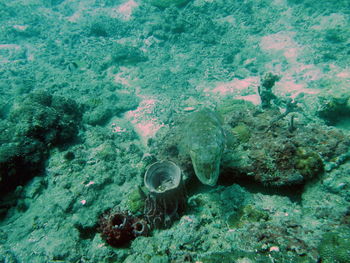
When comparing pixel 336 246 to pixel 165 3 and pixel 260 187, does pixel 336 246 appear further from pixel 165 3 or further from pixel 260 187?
pixel 165 3

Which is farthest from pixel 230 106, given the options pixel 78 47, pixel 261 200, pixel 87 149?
pixel 78 47

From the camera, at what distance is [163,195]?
323cm

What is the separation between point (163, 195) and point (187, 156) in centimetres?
114

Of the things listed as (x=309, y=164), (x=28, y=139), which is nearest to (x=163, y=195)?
(x=309, y=164)

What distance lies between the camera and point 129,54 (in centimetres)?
1188

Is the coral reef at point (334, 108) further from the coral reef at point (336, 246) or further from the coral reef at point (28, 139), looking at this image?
the coral reef at point (28, 139)

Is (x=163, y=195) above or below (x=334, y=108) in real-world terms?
above

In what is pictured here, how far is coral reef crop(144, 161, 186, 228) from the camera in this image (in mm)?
3273

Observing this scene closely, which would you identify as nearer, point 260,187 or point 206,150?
point 206,150

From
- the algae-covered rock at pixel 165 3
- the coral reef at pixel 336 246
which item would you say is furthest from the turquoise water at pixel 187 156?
the algae-covered rock at pixel 165 3

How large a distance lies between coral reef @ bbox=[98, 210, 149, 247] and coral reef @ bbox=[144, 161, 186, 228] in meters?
0.21

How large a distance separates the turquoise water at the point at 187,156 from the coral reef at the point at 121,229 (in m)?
0.03

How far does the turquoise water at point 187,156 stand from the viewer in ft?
9.72

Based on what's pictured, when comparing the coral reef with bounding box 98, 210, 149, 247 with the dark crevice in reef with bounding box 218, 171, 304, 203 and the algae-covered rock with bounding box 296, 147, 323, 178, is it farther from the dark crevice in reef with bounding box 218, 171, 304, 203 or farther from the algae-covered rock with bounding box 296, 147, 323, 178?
the algae-covered rock with bounding box 296, 147, 323, 178
